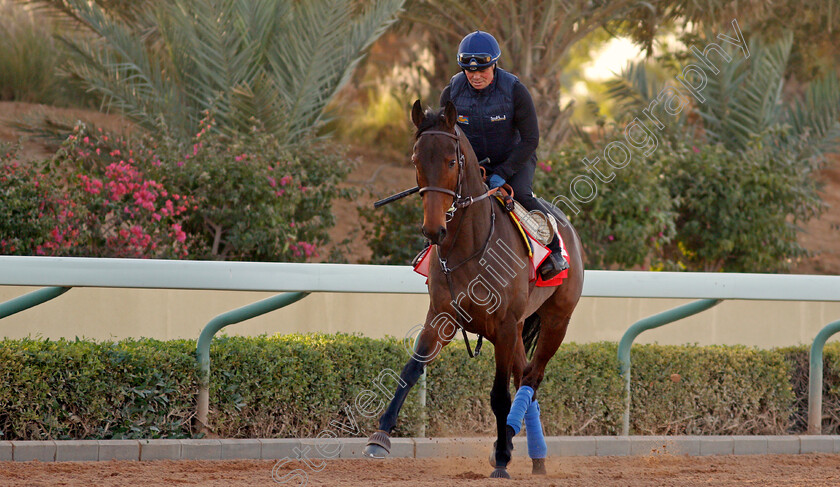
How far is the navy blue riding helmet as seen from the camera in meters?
5.53

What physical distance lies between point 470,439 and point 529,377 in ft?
2.35

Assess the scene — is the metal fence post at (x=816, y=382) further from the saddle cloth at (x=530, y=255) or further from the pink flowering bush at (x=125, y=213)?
the pink flowering bush at (x=125, y=213)

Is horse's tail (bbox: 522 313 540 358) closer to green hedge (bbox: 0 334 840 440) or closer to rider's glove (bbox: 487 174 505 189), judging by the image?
green hedge (bbox: 0 334 840 440)

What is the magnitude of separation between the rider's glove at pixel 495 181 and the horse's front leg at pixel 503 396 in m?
0.91

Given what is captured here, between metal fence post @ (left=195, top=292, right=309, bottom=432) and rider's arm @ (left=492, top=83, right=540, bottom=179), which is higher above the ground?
rider's arm @ (left=492, top=83, right=540, bottom=179)

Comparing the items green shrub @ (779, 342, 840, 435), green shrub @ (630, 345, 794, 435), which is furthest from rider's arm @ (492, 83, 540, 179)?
green shrub @ (779, 342, 840, 435)

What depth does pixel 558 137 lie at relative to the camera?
546 inches

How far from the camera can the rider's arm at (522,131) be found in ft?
18.8

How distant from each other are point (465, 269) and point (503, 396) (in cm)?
84

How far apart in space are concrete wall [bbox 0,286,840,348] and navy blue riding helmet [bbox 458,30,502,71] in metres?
3.42

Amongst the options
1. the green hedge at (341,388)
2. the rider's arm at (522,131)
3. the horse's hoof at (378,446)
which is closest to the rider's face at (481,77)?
the rider's arm at (522,131)

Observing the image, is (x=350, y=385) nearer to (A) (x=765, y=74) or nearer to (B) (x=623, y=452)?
(B) (x=623, y=452)

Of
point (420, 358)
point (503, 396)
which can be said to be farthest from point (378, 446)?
point (503, 396)

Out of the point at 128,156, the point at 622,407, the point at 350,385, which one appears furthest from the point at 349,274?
the point at 128,156
